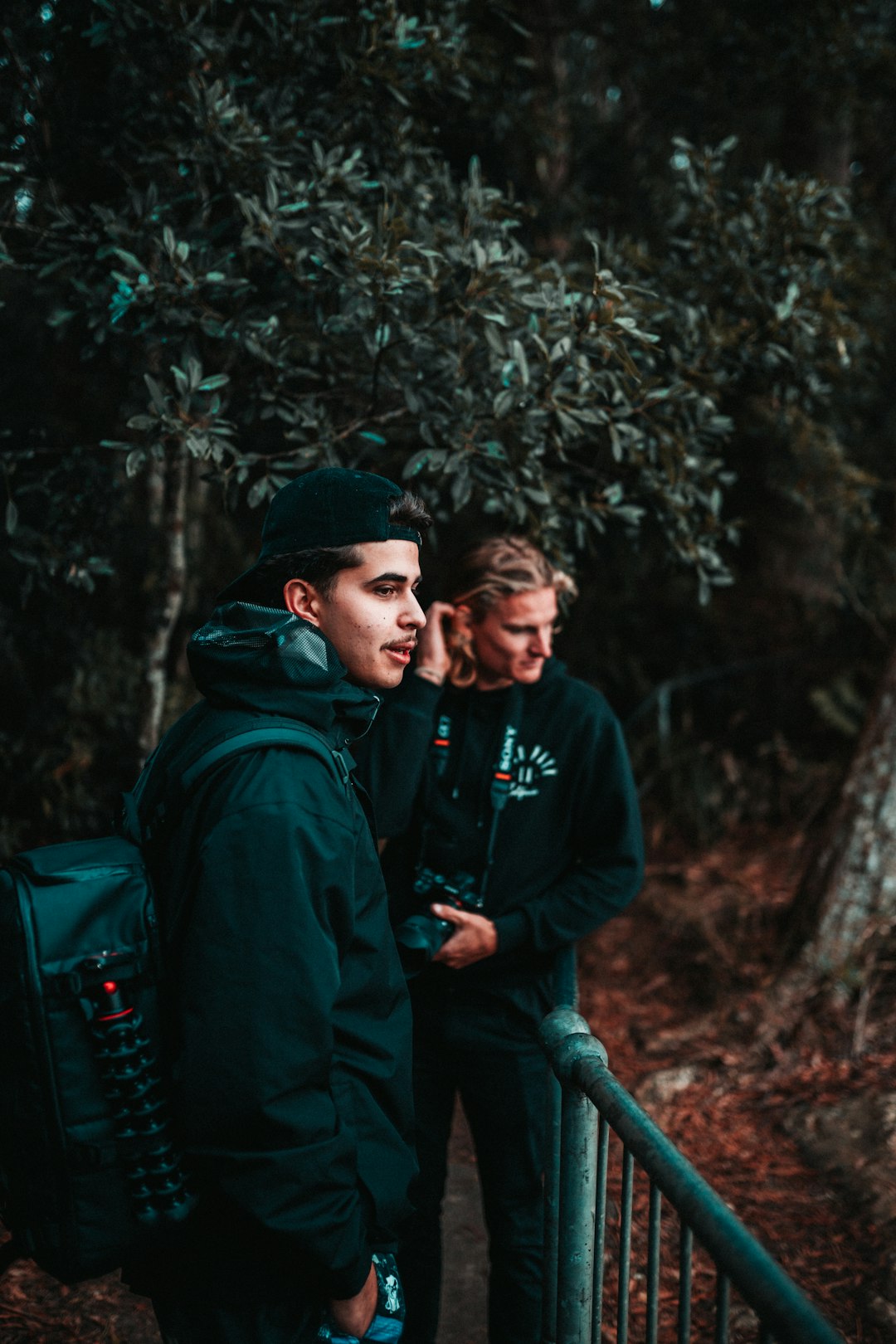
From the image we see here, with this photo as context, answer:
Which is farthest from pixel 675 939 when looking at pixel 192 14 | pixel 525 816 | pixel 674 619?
pixel 192 14

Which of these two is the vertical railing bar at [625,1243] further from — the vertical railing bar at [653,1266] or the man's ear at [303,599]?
the man's ear at [303,599]

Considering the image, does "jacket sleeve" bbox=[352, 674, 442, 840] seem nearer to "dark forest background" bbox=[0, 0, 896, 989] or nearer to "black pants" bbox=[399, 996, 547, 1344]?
"black pants" bbox=[399, 996, 547, 1344]

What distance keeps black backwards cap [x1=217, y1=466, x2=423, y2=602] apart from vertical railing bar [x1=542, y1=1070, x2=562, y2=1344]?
1.19 metres

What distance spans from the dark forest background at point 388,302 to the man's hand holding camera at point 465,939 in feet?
4.23

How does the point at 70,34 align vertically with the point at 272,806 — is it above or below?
above

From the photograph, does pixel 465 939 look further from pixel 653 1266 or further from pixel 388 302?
pixel 388 302

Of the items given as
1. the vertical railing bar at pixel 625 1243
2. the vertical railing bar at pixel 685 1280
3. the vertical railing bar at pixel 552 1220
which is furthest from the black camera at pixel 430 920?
the vertical railing bar at pixel 685 1280

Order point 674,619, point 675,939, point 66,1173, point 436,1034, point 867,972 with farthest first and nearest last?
point 674,619
point 675,939
point 867,972
point 436,1034
point 66,1173

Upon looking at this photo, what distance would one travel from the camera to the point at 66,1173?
58.0 inches

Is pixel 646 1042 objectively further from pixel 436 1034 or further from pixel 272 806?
pixel 272 806

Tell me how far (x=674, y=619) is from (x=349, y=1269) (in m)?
6.60

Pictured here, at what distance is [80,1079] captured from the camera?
1.48m

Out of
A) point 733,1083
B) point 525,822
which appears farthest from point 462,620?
point 733,1083

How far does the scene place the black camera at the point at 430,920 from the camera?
254 centimetres
